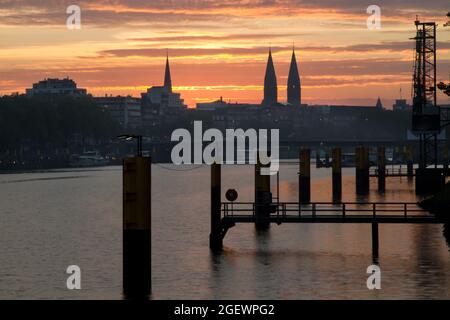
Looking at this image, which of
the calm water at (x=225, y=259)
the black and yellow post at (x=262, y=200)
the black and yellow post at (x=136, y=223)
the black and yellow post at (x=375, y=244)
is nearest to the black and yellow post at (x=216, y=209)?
the calm water at (x=225, y=259)

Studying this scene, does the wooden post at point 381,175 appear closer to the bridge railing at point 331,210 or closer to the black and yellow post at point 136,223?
the bridge railing at point 331,210

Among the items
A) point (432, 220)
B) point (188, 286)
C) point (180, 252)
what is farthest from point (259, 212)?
point (188, 286)

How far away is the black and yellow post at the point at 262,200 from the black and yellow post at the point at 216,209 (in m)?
2.40

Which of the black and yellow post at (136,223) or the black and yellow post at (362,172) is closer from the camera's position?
the black and yellow post at (136,223)

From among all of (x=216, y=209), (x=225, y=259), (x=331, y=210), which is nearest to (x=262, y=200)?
(x=216, y=209)

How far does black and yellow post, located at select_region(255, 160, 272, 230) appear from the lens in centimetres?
7025

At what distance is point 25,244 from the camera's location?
Answer: 8212 centimetres

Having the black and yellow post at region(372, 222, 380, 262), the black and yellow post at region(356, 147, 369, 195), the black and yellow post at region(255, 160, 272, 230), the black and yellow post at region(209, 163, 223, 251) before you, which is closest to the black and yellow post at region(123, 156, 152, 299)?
the black and yellow post at region(255, 160, 272, 230)

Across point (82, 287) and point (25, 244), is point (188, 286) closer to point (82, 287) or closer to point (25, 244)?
point (82, 287)

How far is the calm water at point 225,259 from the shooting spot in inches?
2256

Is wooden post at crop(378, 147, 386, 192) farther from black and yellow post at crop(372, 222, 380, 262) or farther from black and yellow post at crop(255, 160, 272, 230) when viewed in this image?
black and yellow post at crop(372, 222, 380, 262)

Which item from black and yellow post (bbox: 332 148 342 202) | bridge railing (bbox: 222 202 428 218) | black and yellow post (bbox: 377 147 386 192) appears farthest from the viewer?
black and yellow post (bbox: 377 147 386 192)

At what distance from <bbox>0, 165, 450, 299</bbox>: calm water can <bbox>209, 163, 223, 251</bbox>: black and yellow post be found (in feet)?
2.72

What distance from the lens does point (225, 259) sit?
6950 centimetres
